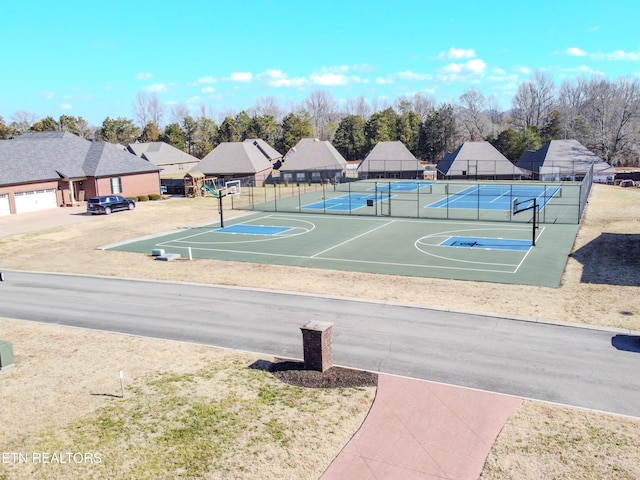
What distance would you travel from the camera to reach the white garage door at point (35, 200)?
172 ft

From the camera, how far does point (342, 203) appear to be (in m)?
58.2

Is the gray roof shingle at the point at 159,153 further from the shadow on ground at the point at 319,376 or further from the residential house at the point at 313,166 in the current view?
the shadow on ground at the point at 319,376

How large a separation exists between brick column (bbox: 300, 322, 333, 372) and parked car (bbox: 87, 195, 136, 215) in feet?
132

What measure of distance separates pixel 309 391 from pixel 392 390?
7.40 feet

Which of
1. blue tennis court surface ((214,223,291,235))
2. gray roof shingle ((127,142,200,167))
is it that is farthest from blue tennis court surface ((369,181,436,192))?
gray roof shingle ((127,142,200,167))

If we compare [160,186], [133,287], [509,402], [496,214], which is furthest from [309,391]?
[160,186]

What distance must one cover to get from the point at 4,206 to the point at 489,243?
4288cm

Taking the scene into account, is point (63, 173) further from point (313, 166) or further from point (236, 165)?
point (313, 166)

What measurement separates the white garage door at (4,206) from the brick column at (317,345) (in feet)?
148

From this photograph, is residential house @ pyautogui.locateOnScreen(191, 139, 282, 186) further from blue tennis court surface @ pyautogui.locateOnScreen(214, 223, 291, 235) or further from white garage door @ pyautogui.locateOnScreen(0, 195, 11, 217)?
blue tennis court surface @ pyautogui.locateOnScreen(214, 223, 291, 235)

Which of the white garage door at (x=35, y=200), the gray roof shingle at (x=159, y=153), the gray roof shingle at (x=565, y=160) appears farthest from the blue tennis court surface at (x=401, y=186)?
the white garage door at (x=35, y=200)

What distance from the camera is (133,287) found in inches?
1052

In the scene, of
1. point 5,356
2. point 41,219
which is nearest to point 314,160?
point 41,219

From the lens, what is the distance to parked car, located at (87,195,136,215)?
50969mm
